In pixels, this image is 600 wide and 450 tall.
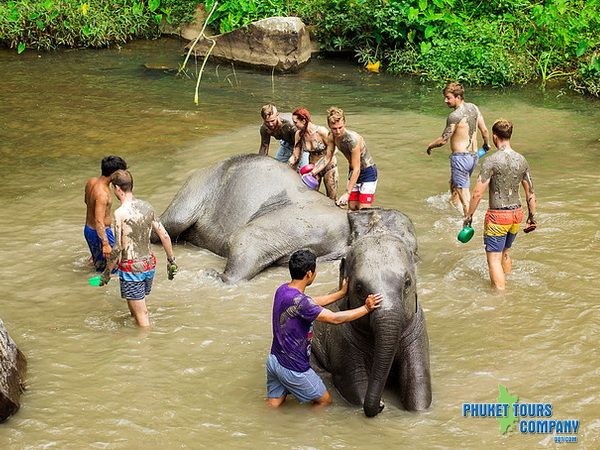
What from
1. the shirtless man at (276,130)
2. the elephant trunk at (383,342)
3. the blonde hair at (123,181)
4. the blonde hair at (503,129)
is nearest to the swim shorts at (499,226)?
the blonde hair at (503,129)

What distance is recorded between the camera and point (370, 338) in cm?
561

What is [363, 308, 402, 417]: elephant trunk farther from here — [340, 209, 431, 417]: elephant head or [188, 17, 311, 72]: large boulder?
[188, 17, 311, 72]: large boulder

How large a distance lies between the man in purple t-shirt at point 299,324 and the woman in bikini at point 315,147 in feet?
11.4

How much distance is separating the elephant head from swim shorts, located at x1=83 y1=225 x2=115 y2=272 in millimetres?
2616

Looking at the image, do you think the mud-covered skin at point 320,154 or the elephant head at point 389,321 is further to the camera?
the mud-covered skin at point 320,154

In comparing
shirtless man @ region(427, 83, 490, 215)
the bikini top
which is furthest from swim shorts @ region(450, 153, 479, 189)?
the bikini top

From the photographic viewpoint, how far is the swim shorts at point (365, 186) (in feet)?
28.6

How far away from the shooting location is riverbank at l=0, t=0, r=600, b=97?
15445mm

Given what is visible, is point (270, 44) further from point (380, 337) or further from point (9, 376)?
point (380, 337)

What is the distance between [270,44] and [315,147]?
819 cm

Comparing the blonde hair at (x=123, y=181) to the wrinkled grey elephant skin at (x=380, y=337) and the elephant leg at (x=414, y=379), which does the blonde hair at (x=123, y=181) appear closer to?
the wrinkled grey elephant skin at (x=380, y=337)

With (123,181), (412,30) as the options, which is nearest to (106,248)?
(123,181)

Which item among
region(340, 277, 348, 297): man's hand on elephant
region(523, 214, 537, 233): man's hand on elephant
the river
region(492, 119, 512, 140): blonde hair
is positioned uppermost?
region(492, 119, 512, 140): blonde hair

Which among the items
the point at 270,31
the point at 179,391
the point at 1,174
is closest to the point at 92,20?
the point at 270,31
